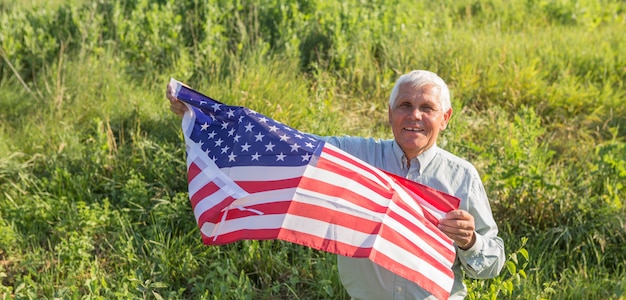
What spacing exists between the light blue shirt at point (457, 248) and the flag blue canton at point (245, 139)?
15.9 inches

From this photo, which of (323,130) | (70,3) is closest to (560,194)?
(323,130)

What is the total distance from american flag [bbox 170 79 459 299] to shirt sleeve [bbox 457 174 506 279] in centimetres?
10

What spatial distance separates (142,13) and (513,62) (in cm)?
336

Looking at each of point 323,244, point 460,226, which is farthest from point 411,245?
point 323,244

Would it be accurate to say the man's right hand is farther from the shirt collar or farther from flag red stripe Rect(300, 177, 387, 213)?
the shirt collar

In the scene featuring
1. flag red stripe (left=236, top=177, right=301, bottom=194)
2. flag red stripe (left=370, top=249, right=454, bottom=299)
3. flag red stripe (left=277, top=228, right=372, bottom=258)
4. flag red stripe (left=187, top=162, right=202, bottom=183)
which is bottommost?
flag red stripe (left=370, top=249, right=454, bottom=299)

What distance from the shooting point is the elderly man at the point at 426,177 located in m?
3.43

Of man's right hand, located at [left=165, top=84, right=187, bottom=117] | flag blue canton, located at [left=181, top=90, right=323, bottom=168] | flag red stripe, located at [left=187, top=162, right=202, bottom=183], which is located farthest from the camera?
man's right hand, located at [left=165, top=84, right=187, bottom=117]

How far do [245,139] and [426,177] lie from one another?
0.83 meters

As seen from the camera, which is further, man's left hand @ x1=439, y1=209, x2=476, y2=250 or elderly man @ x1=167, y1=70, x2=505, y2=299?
elderly man @ x1=167, y1=70, x2=505, y2=299

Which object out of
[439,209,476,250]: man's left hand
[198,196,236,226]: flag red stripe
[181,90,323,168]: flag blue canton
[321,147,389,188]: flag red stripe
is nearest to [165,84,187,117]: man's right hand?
[181,90,323,168]: flag blue canton

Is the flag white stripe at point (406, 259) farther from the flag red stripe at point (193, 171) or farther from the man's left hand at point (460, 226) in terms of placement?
the flag red stripe at point (193, 171)

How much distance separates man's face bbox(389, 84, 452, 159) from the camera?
346cm

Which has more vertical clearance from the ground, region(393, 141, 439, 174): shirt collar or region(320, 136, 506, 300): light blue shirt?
region(393, 141, 439, 174): shirt collar
